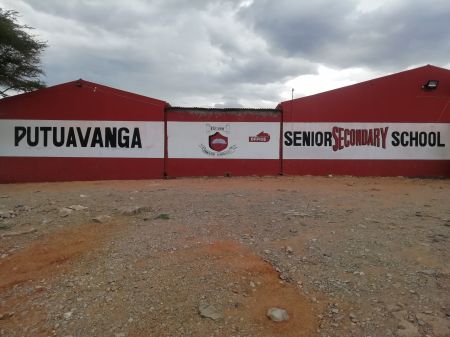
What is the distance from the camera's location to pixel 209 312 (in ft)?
12.0

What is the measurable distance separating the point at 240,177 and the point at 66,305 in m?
10.0

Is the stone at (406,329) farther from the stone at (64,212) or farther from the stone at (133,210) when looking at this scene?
the stone at (64,212)

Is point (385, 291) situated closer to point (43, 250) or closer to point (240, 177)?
point (43, 250)

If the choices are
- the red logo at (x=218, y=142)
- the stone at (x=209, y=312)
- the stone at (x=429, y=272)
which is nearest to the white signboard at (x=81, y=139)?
the red logo at (x=218, y=142)

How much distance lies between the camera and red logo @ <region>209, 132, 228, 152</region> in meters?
13.7

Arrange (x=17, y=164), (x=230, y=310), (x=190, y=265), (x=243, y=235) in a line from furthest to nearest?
1. (x=17, y=164)
2. (x=243, y=235)
3. (x=190, y=265)
4. (x=230, y=310)

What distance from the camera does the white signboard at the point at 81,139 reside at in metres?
13.3

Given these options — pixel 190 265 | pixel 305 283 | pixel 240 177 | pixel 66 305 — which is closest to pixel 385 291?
pixel 305 283

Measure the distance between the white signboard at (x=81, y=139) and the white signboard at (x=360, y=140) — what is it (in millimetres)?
4908

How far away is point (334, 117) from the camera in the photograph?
13.9 metres

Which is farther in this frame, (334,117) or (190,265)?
(334,117)

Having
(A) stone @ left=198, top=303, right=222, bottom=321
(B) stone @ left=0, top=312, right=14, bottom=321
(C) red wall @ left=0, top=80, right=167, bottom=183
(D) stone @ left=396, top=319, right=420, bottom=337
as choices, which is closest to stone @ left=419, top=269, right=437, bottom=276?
(D) stone @ left=396, top=319, right=420, bottom=337

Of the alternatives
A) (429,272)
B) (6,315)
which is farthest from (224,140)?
(6,315)

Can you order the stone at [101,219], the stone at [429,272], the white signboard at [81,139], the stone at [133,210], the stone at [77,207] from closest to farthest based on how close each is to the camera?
the stone at [429,272]
the stone at [101,219]
the stone at [133,210]
the stone at [77,207]
the white signboard at [81,139]
